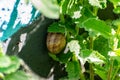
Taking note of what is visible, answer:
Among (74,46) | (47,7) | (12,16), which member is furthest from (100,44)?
(47,7)

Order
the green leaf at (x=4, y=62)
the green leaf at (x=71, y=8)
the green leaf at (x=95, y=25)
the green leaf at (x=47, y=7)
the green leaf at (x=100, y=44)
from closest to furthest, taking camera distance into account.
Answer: the green leaf at (x=47, y=7) < the green leaf at (x=4, y=62) < the green leaf at (x=95, y=25) < the green leaf at (x=71, y=8) < the green leaf at (x=100, y=44)

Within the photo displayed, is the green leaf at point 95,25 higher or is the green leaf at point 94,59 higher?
the green leaf at point 95,25

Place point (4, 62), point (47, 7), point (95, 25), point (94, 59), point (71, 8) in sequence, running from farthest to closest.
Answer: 1. point (71, 8)
2. point (94, 59)
3. point (95, 25)
4. point (4, 62)
5. point (47, 7)

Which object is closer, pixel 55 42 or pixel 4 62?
pixel 4 62

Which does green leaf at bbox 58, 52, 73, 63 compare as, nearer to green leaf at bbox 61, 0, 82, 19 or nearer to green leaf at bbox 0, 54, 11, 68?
green leaf at bbox 61, 0, 82, 19

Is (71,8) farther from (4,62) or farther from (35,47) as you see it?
(4,62)

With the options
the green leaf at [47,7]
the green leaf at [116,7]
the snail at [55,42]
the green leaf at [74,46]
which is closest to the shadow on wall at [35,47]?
the snail at [55,42]

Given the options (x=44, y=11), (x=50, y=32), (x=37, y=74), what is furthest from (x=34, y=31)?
(x=44, y=11)

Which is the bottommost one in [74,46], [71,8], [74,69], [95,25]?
[74,69]

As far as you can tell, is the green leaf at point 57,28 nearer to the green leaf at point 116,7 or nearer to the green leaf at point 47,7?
the green leaf at point 116,7
